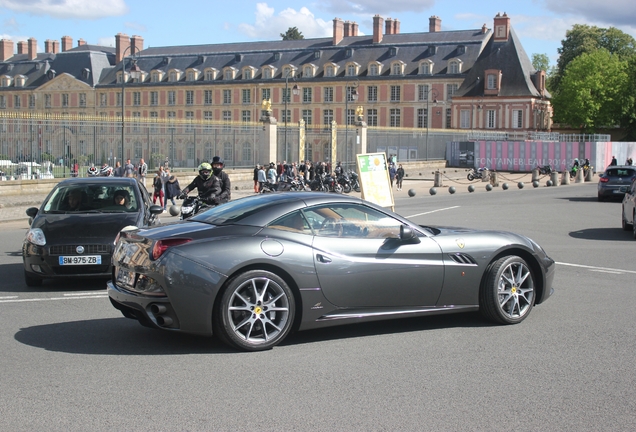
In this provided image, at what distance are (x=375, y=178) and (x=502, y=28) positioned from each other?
7558 centimetres

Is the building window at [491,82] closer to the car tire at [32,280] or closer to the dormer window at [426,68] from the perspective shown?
the dormer window at [426,68]

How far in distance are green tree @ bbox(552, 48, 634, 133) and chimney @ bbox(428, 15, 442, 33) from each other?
1761 cm

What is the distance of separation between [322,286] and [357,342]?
25.5 inches

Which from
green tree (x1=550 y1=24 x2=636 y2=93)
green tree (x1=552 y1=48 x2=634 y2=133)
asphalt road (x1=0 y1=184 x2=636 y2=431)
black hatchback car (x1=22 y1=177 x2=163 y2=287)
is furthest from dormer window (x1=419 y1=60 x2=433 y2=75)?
asphalt road (x1=0 y1=184 x2=636 y2=431)

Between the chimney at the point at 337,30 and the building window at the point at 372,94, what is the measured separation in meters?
8.22

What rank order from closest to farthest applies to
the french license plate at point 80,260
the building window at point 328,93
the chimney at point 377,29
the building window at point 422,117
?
the french license plate at point 80,260 < the building window at point 422,117 < the chimney at point 377,29 < the building window at point 328,93

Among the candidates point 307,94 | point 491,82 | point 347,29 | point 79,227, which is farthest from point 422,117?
point 79,227

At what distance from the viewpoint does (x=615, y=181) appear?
31812 mm

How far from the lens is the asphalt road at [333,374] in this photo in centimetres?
510

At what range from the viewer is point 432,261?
761cm

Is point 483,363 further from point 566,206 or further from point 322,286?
point 566,206

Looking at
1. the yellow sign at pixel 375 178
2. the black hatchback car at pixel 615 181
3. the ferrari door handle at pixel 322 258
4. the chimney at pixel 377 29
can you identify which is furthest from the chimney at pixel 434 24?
the ferrari door handle at pixel 322 258

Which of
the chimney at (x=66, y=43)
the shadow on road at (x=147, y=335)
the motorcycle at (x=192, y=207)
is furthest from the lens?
the chimney at (x=66, y=43)

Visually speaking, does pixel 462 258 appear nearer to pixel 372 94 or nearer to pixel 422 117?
pixel 422 117
